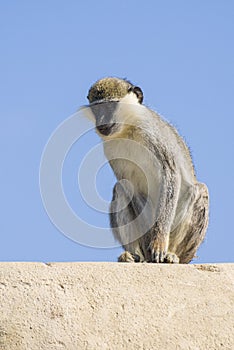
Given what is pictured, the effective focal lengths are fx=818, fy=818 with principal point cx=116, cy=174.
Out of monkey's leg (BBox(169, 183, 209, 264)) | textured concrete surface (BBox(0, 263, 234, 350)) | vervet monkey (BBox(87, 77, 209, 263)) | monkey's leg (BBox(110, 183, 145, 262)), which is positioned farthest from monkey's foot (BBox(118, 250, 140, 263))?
textured concrete surface (BBox(0, 263, 234, 350))

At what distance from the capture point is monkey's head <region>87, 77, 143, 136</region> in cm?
948

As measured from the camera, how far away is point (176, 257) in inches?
342

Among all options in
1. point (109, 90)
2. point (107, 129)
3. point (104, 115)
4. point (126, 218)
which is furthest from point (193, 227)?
point (109, 90)

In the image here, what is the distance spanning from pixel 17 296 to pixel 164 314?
3.93 feet

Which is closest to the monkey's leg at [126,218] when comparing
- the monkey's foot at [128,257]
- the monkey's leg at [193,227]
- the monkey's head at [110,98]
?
the monkey's foot at [128,257]

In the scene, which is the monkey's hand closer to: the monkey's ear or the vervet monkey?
the vervet monkey

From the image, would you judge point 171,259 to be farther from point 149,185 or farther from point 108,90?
point 108,90

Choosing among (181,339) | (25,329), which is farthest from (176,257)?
(25,329)

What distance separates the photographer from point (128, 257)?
864 centimetres

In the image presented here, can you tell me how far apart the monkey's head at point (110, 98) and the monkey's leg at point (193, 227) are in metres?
1.27

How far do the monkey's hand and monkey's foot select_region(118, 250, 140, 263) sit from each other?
19 cm

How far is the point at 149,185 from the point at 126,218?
0.51 m

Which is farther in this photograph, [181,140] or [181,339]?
[181,140]

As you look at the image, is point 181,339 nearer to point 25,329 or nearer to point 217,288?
point 217,288
